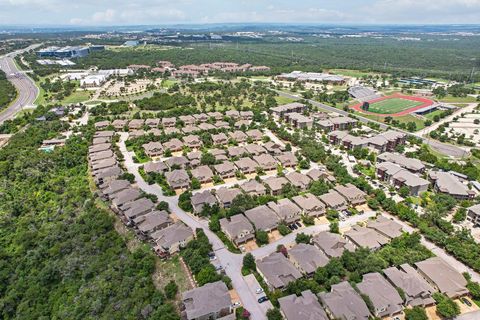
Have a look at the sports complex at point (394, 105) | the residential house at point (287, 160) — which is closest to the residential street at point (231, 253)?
the residential house at point (287, 160)

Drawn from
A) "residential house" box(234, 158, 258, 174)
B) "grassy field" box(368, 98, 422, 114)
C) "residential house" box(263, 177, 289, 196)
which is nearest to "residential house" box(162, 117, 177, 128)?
"residential house" box(234, 158, 258, 174)

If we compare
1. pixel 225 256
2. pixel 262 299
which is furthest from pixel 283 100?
pixel 262 299

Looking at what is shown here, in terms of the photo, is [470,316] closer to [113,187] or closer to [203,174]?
[203,174]

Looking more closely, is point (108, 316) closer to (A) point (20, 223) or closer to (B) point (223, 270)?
(B) point (223, 270)

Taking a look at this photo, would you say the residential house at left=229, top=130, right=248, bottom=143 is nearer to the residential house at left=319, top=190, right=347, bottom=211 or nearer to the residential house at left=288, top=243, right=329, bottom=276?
the residential house at left=319, top=190, right=347, bottom=211

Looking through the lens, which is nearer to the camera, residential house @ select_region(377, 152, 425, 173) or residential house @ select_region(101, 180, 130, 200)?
residential house @ select_region(101, 180, 130, 200)

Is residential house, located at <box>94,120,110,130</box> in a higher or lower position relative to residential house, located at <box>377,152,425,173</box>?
higher
